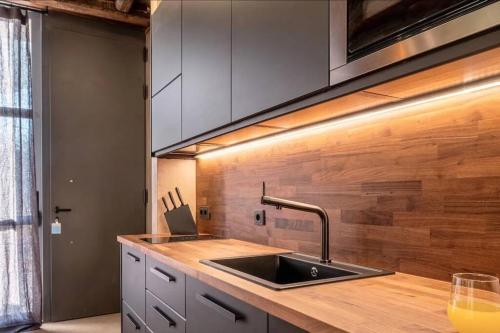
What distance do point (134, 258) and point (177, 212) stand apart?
1.65 feet

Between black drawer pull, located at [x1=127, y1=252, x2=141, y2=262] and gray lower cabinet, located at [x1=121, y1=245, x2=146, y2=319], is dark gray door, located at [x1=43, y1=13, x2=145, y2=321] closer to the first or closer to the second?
gray lower cabinet, located at [x1=121, y1=245, x2=146, y2=319]

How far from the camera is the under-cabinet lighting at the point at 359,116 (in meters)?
1.22

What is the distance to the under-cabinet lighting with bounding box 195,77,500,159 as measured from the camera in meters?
1.22

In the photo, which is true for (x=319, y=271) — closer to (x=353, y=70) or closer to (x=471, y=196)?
(x=471, y=196)

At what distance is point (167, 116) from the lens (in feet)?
8.77

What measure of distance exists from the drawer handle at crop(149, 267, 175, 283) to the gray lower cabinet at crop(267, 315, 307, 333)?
799 millimetres

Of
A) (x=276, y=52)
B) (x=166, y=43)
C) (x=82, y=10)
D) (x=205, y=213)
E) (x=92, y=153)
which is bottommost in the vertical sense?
(x=205, y=213)

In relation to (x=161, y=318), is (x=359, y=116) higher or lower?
higher

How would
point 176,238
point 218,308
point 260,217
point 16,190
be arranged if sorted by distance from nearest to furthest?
point 218,308 → point 260,217 → point 176,238 → point 16,190

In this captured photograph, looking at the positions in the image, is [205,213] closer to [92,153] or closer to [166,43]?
[166,43]

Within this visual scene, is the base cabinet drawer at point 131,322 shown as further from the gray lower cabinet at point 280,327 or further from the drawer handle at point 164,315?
the gray lower cabinet at point 280,327

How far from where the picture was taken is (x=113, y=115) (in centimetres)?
410

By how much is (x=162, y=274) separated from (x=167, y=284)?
54mm

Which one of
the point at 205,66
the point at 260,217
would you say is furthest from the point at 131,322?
the point at 205,66
